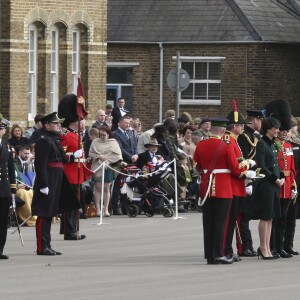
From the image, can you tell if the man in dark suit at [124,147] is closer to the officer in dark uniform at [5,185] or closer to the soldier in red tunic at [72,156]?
the soldier in red tunic at [72,156]

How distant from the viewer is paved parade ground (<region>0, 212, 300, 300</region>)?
51.8ft

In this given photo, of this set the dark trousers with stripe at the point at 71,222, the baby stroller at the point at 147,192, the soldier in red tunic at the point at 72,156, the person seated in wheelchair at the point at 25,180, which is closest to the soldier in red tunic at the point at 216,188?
the soldier in red tunic at the point at 72,156

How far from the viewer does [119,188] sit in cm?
2878

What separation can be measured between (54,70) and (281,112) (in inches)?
769

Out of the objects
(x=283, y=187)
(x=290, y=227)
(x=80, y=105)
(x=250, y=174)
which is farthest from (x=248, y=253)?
(x=80, y=105)

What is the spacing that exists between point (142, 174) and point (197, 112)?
67.5 ft

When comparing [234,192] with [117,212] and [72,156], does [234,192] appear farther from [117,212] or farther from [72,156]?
[117,212]

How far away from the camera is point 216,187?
18906 mm

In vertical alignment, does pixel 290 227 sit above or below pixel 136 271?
above

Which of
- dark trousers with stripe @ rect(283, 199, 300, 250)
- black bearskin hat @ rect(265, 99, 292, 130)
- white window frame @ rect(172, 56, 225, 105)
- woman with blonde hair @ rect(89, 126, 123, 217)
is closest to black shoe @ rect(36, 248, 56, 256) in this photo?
dark trousers with stripe @ rect(283, 199, 300, 250)

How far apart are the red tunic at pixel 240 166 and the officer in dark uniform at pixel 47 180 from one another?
2770 mm

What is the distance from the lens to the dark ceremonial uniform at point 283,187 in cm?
1995

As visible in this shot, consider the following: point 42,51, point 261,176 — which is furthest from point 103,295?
point 42,51

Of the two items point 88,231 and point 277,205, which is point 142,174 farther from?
point 277,205
